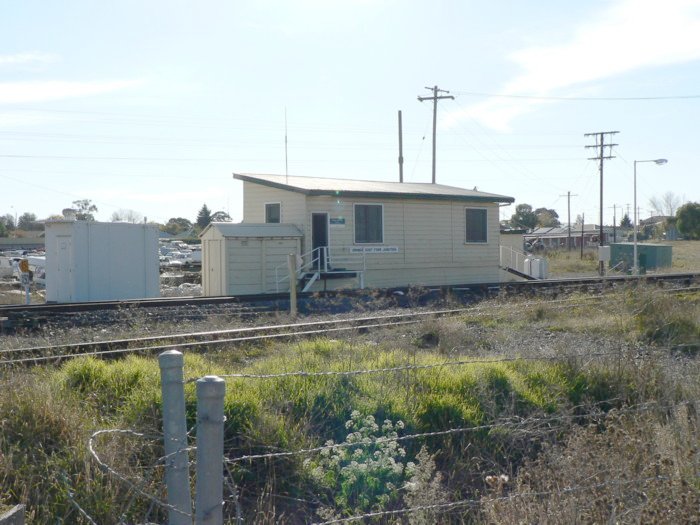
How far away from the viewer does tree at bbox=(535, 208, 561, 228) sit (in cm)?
12434

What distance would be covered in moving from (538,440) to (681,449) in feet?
5.29

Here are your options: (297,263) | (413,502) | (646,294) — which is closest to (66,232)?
(297,263)

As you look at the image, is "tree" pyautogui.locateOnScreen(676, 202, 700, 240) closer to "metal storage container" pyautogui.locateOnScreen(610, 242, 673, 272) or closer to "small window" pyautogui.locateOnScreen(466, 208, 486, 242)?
"metal storage container" pyautogui.locateOnScreen(610, 242, 673, 272)

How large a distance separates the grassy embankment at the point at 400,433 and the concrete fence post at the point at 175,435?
2.10 ft

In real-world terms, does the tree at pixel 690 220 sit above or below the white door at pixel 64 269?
above

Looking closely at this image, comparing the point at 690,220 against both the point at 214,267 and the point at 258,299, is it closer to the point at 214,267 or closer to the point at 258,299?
the point at 214,267

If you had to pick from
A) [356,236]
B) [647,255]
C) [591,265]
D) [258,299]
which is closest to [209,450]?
[258,299]

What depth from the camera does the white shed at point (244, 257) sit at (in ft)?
82.5

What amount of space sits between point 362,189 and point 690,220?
211 ft

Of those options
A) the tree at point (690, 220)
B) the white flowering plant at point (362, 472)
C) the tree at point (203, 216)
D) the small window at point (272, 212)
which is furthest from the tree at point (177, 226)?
the white flowering plant at point (362, 472)

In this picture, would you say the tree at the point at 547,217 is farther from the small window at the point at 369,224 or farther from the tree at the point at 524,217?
the small window at the point at 369,224

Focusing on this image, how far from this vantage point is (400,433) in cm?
672

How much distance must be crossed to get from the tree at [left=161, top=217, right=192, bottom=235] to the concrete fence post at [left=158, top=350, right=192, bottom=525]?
370 feet

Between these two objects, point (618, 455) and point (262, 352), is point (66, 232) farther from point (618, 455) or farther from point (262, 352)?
point (618, 455)
